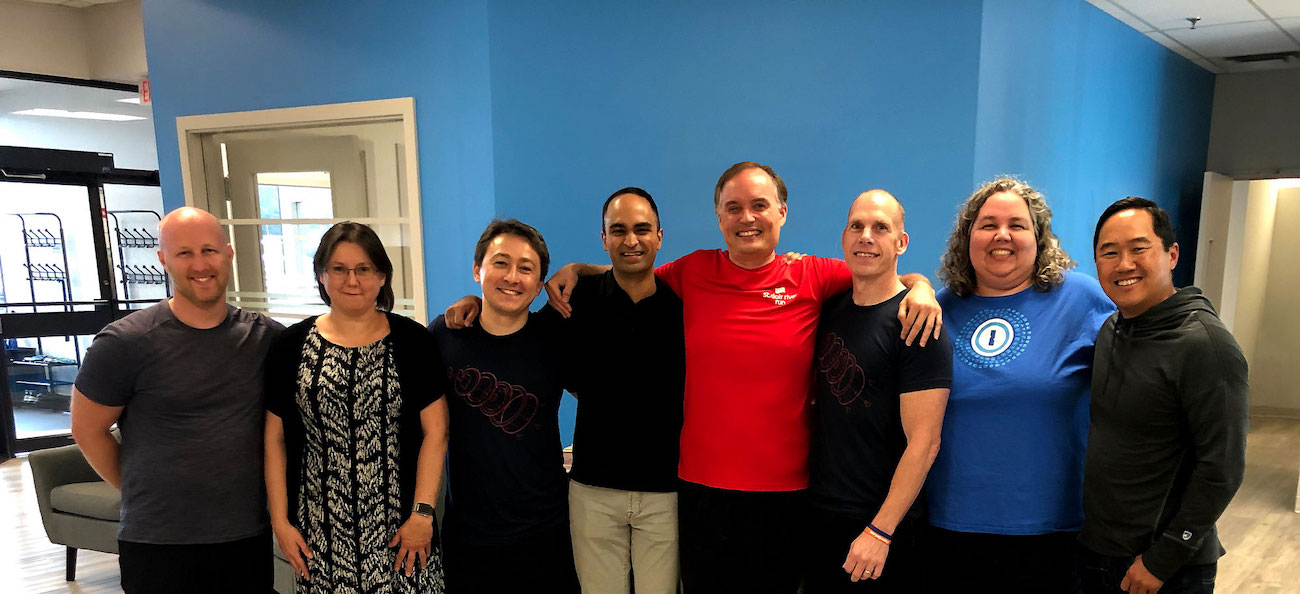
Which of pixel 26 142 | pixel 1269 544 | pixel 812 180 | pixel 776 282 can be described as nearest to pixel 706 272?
pixel 776 282

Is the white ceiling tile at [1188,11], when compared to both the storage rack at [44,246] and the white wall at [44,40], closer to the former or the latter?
the white wall at [44,40]

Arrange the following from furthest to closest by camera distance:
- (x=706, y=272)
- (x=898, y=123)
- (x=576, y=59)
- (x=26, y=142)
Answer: (x=26, y=142) → (x=576, y=59) → (x=898, y=123) → (x=706, y=272)

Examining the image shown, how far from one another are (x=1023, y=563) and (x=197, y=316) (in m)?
2.18

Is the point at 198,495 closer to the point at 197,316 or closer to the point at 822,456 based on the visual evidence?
the point at 197,316

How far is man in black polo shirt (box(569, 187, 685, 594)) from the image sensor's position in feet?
6.43

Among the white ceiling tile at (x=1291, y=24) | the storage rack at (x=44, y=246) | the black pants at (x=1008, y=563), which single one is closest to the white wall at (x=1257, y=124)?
the white ceiling tile at (x=1291, y=24)

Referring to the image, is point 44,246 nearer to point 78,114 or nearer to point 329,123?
point 78,114

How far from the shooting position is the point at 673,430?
198 cm

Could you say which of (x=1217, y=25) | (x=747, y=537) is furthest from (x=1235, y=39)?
(x=747, y=537)

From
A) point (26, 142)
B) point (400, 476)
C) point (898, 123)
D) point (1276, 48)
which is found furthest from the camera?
point (26, 142)

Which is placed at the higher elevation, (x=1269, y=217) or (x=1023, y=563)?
(x=1269, y=217)

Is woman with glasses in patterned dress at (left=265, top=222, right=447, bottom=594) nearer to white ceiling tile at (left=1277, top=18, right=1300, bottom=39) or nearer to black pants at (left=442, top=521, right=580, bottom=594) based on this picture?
black pants at (left=442, top=521, right=580, bottom=594)

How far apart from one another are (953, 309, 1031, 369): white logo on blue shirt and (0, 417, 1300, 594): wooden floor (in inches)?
107

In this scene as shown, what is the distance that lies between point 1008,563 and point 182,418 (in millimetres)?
2093
